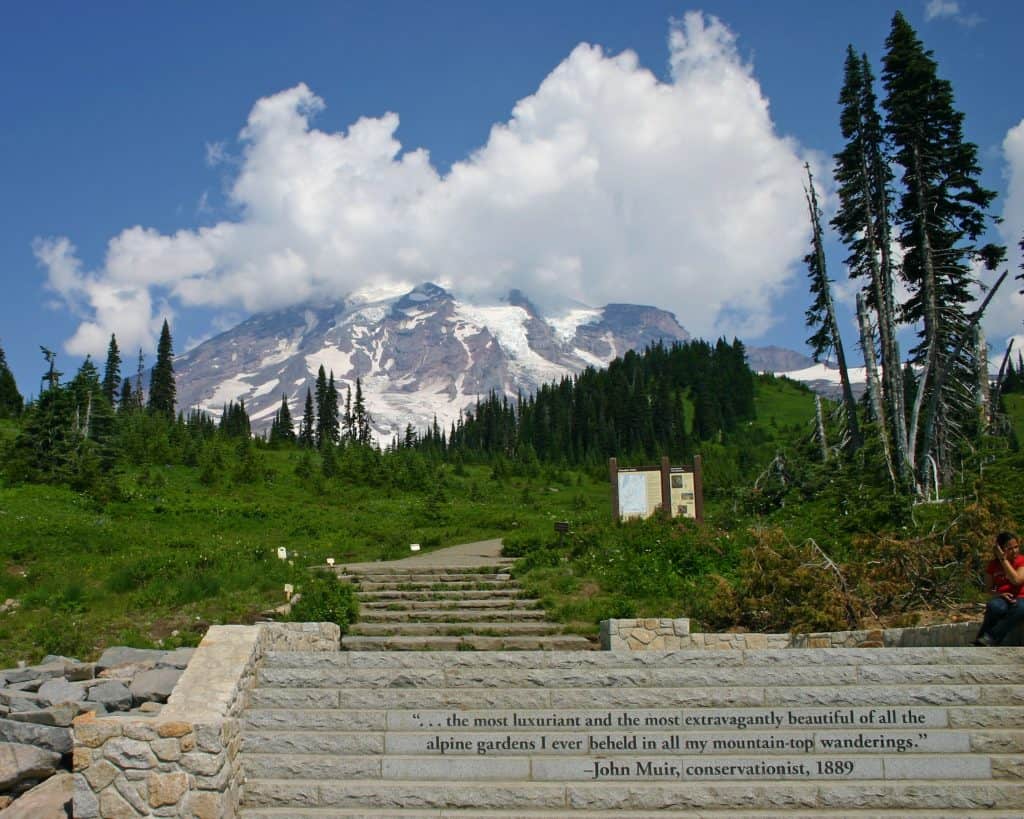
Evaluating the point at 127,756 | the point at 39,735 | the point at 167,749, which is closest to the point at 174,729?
the point at 167,749

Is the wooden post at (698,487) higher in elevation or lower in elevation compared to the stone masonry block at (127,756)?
higher

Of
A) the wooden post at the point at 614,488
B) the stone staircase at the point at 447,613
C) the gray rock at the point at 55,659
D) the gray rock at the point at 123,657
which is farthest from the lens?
the wooden post at the point at 614,488

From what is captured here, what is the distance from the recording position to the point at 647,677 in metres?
8.75

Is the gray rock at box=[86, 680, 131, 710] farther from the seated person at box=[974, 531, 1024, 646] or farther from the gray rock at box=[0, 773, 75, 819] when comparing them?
the seated person at box=[974, 531, 1024, 646]

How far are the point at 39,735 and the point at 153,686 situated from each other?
1341mm

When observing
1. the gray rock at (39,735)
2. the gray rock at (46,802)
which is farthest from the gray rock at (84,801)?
the gray rock at (39,735)

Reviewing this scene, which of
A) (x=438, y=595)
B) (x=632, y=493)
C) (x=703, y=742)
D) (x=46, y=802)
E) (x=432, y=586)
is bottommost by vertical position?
(x=46, y=802)

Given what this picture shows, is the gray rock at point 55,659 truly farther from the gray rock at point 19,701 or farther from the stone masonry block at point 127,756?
the stone masonry block at point 127,756

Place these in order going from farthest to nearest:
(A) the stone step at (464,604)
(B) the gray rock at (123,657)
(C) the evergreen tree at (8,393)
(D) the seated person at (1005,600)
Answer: (C) the evergreen tree at (8,393)
(A) the stone step at (464,604)
(B) the gray rock at (123,657)
(D) the seated person at (1005,600)

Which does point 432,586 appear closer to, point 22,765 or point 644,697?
point 644,697

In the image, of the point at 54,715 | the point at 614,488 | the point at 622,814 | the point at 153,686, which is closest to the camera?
the point at 622,814

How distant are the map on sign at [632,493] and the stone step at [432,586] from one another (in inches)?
278

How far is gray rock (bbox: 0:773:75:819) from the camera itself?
728 centimetres

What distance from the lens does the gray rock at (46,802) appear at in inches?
287
